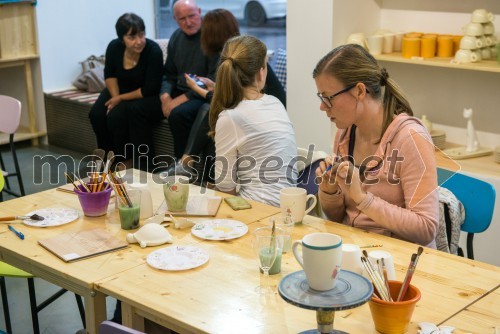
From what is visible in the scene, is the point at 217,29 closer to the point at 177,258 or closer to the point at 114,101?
the point at 114,101

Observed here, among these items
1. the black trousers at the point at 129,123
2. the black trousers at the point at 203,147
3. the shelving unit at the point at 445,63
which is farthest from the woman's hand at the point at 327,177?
the black trousers at the point at 129,123

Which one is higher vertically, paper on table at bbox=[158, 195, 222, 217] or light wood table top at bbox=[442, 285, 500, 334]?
paper on table at bbox=[158, 195, 222, 217]

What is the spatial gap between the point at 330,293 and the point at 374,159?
0.87 m

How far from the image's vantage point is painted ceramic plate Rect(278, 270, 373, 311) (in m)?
1.49

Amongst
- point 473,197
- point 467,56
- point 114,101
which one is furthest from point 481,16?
point 114,101

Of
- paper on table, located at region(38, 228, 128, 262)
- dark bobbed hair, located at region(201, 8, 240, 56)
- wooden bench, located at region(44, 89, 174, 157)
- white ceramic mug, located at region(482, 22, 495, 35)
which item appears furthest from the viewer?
wooden bench, located at region(44, 89, 174, 157)

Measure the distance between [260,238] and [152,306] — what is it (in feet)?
1.15

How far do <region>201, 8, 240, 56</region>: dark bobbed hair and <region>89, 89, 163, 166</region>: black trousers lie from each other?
82 cm

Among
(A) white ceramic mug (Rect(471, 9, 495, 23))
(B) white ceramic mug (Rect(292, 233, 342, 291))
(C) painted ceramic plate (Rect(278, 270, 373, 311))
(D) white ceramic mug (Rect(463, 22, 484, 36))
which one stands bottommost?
(C) painted ceramic plate (Rect(278, 270, 373, 311))

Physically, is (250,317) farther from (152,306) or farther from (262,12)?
(262,12)

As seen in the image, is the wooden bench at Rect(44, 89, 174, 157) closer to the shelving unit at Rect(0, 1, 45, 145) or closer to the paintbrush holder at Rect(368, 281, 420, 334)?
the shelving unit at Rect(0, 1, 45, 145)

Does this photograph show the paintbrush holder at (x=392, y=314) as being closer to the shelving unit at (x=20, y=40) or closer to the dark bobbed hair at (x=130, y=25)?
the dark bobbed hair at (x=130, y=25)

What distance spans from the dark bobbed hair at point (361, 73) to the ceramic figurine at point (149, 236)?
28.1 inches

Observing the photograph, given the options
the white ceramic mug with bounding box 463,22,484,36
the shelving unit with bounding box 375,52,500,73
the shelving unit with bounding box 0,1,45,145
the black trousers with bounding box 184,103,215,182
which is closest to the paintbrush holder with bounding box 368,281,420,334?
the shelving unit with bounding box 375,52,500,73
